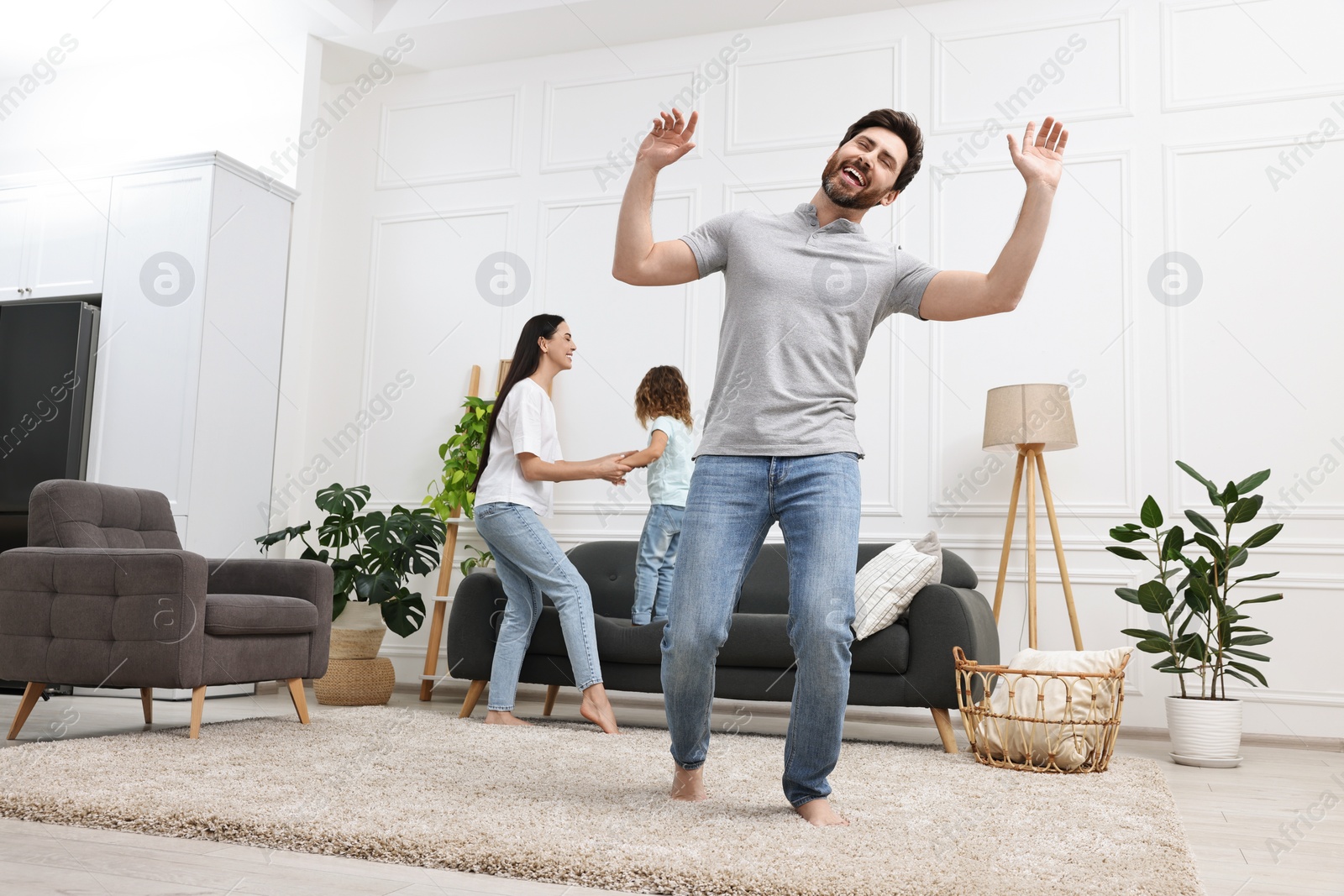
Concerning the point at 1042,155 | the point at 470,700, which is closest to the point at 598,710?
the point at 470,700

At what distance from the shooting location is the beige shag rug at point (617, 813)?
63.7 inches

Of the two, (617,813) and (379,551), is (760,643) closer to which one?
(617,813)

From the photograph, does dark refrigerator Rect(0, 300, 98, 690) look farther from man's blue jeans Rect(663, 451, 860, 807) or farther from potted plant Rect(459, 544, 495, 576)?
man's blue jeans Rect(663, 451, 860, 807)

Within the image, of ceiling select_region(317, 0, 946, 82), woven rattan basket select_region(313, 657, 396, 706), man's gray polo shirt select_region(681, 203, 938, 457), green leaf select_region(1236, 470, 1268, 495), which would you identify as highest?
ceiling select_region(317, 0, 946, 82)

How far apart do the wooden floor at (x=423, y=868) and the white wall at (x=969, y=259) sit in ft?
3.76

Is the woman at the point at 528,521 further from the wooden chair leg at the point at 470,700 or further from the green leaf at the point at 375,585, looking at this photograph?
the green leaf at the point at 375,585

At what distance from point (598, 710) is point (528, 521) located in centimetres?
68

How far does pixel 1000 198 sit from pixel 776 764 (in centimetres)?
293

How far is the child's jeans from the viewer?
4.00m

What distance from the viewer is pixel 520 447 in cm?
349

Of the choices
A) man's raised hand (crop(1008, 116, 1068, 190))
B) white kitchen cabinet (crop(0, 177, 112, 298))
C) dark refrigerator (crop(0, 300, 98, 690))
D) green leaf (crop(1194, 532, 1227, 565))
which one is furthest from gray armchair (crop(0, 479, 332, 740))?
green leaf (crop(1194, 532, 1227, 565))

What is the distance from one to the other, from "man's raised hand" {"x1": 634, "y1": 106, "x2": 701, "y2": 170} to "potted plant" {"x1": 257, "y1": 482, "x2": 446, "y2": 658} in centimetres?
321

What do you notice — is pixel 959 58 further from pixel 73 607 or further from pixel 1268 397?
pixel 73 607

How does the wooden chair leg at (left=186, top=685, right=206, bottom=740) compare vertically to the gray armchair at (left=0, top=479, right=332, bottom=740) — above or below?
below
